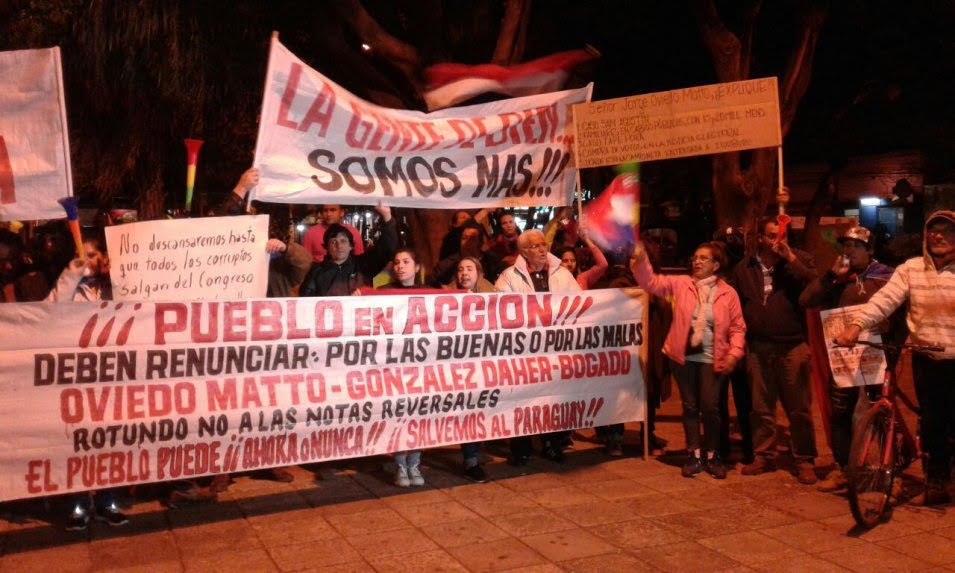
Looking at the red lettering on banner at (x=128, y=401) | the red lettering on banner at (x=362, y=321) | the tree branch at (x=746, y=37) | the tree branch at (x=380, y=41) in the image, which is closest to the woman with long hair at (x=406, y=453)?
the red lettering on banner at (x=362, y=321)

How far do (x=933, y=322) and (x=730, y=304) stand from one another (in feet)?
4.72

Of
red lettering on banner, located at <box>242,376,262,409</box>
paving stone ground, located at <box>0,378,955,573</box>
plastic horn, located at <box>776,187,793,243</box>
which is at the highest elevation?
plastic horn, located at <box>776,187,793,243</box>

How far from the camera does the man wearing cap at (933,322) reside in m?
5.89

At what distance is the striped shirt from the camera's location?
5887mm

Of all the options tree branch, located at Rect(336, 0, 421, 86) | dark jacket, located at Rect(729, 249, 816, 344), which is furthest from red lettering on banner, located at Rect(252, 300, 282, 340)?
tree branch, located at Rect(336, 0, 421, 86)

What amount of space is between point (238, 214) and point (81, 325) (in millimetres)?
1360

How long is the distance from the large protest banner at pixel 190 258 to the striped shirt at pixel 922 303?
4139 mm

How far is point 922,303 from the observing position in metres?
5.97

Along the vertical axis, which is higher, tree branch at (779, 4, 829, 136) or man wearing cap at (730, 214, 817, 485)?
tree branch at (779, 4, 829, 136)

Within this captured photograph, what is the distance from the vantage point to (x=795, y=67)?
11.8 metres

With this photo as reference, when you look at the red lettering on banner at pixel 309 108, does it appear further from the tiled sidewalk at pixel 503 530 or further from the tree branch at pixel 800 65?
the tree branch at pixel 800 65

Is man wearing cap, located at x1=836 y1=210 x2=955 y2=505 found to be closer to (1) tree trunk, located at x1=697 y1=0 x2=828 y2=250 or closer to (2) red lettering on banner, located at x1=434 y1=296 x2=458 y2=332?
(2) red lettering on banner, located at x1=434 y1=296 x2=458 y2=332

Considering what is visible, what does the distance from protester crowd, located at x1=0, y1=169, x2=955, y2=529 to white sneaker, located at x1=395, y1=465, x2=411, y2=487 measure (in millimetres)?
11

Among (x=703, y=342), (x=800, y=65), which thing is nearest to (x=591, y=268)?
(x=703, y=342)
